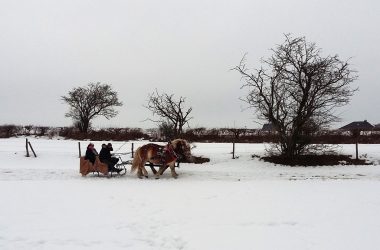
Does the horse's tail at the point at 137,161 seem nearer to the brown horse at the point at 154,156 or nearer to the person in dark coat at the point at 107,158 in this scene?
the brown horse at the point at 154,156

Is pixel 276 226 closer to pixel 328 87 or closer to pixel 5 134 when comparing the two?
pixel 328 87

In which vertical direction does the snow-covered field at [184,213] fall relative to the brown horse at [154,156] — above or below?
below

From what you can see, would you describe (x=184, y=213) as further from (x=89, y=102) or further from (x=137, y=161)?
(x=89, y=102)

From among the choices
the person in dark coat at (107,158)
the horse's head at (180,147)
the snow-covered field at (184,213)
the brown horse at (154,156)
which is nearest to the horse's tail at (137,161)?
the brown horse at (154,156)

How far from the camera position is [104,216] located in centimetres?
896

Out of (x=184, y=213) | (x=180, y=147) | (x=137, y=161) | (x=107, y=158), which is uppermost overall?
(x=180, y=147)

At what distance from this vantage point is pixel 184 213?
9336 millimetres

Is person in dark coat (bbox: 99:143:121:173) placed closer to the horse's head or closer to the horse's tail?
the horse's tail

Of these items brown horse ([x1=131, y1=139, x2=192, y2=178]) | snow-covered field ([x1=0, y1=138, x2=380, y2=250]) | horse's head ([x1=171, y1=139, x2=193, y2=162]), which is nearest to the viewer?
snow-covered field ([x1=0, y1=138, x2=380, y2=250])

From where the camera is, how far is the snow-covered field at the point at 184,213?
7.27m

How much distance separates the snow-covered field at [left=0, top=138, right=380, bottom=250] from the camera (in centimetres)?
727

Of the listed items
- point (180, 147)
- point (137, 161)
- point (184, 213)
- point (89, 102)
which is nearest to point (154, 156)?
point (137, 161)

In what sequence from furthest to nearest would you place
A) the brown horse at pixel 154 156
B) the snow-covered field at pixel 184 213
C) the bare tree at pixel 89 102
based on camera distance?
the bare tree at pixel 89 102
the brown horse at pixel 154 156
the snow-covered field at pixel 184 213

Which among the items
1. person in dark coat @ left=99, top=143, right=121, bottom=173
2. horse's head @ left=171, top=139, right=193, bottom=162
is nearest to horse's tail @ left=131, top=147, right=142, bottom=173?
person in dark coat @ left=99, top=143, right=121, bottom=173
